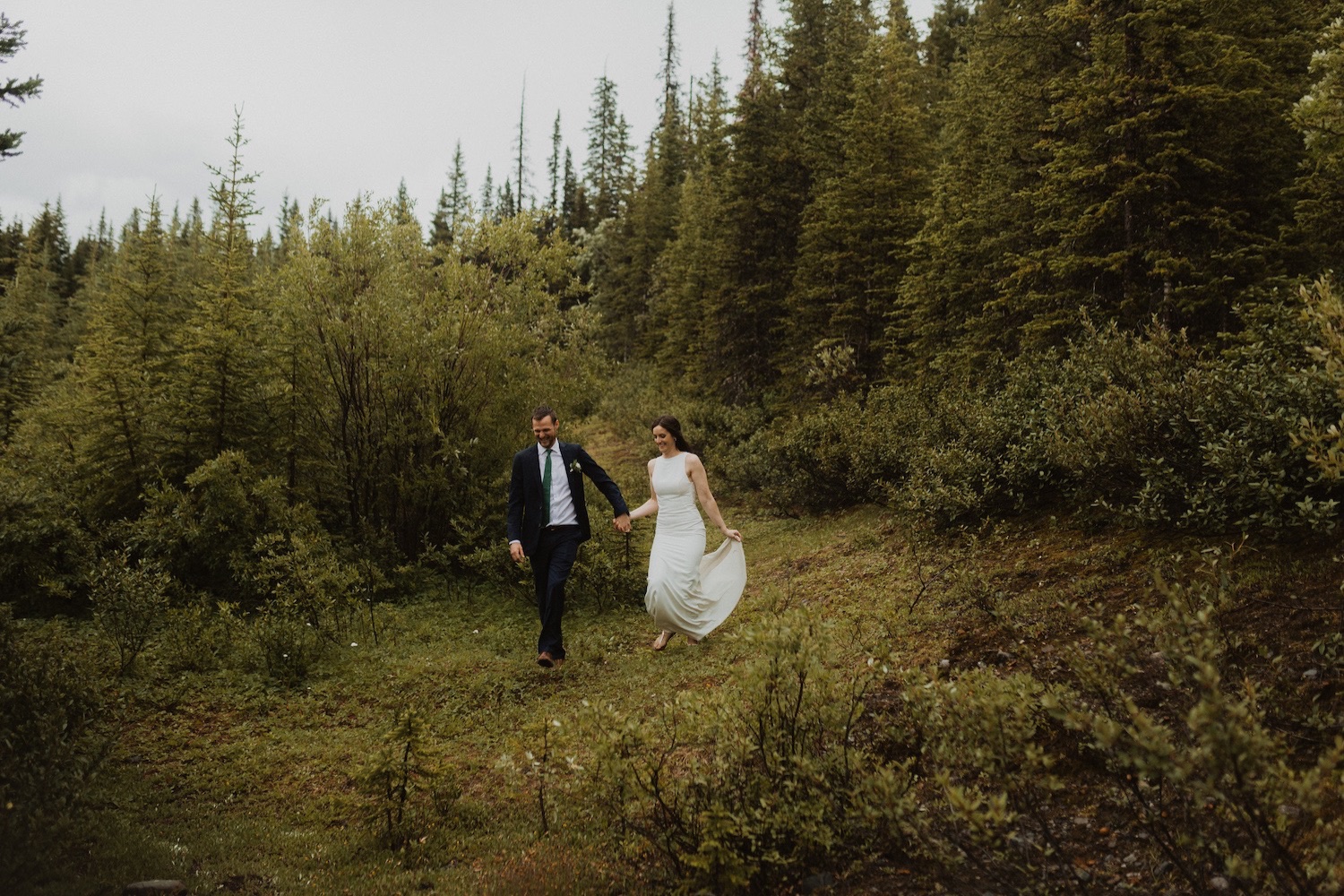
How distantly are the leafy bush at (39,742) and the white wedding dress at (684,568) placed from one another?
4601 mm

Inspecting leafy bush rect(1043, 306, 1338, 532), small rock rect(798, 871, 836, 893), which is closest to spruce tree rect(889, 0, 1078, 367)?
leafy bush rect(1043, 306, 1338, 532)

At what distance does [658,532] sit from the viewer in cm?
798

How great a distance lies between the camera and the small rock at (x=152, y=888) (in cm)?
353

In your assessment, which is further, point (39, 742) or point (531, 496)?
point (531, 496)

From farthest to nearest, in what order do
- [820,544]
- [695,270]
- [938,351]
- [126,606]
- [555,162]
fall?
[555,162] < [695,270] < [938,351] < [820,544] < [126,606]

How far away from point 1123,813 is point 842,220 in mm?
18167

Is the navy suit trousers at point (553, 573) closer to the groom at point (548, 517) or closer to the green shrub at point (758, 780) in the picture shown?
the groom at point (548, 517)

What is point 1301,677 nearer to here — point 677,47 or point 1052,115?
point 1052,115

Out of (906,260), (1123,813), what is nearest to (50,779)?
(1123,813)

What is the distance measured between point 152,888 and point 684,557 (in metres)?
5.01

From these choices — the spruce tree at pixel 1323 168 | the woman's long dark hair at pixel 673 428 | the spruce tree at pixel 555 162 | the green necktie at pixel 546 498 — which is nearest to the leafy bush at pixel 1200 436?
the spruce tree at pixel 1323 168

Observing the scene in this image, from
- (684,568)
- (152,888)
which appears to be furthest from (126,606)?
(684,568)

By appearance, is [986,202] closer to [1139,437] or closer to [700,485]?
[1139,437]

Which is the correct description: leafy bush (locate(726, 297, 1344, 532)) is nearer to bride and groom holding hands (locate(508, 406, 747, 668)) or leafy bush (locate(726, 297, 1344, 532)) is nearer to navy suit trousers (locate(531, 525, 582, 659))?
bride and groom holding hands (locate(508, 406, 747, 668))
